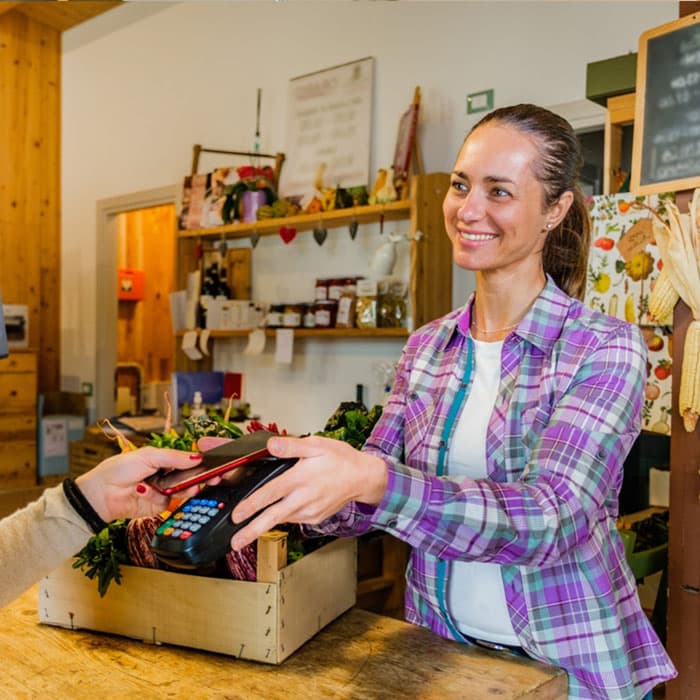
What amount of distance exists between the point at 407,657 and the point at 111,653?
1.35 ft

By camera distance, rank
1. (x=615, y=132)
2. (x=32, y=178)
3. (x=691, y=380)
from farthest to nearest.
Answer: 1. (x=32, y=178)
2. (x=615, y=132)
3. (x=691, y=380)

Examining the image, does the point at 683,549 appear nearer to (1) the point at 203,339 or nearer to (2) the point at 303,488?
(2) the point at 303,488

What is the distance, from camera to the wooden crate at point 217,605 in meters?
1.09

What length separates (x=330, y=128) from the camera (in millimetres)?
3840

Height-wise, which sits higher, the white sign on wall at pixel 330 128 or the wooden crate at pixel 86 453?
the white sign on wall at pixel 330 128

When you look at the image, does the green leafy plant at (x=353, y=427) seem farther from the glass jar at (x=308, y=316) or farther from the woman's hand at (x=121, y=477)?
the glass jar at (x=308, y=316)

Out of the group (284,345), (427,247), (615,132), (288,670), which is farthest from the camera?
(284,345)

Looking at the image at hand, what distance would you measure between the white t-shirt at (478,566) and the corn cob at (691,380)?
749mm

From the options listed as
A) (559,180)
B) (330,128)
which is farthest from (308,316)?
(559,180)

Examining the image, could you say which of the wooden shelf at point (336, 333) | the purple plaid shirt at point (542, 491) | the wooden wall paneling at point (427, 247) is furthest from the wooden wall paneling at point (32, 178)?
the purple plaid shirt at point (542, 491)

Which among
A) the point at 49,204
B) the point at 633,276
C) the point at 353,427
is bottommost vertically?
the point at 353,427

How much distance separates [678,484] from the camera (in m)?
1.83

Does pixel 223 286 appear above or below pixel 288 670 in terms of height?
above

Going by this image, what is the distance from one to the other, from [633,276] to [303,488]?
5.92 feet
